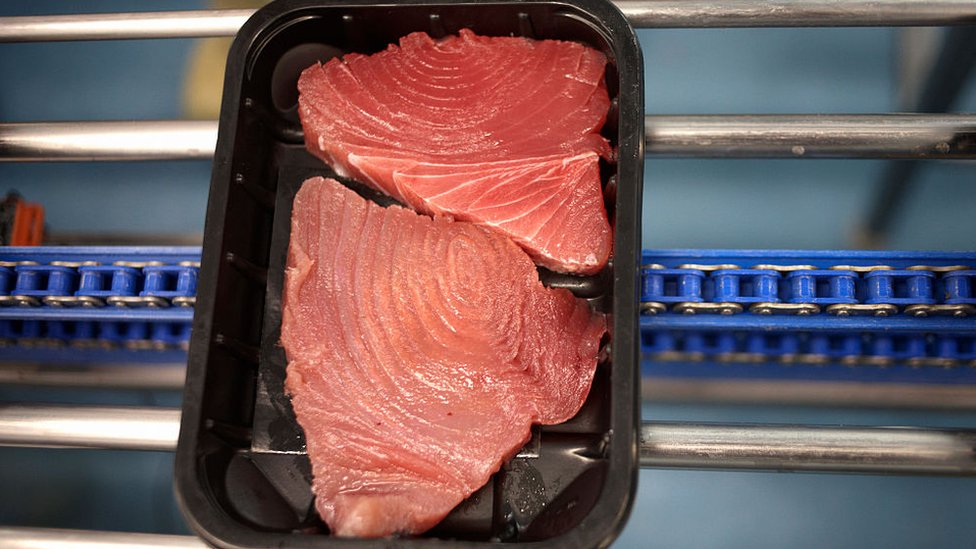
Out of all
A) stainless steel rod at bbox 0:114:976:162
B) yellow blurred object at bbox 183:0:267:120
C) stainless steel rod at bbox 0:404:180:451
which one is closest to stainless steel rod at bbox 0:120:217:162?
stainless steel rod at bbox 0:114:976:162

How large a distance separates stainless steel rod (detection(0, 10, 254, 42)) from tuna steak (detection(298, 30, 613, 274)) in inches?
10.8

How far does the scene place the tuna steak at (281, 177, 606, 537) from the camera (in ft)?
4.45

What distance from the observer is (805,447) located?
150 centimetres

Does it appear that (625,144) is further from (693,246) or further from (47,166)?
(47,166)

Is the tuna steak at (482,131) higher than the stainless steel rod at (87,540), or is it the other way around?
the tuna steak at (482,131)

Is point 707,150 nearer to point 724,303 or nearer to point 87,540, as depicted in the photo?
point 724,303

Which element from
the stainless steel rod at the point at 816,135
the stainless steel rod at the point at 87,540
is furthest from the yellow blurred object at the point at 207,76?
the stainless steel rod at the point at 816,135

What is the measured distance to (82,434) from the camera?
5.14ft

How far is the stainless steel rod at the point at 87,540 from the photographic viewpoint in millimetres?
1517

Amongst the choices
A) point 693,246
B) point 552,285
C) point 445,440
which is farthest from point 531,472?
point 693,246

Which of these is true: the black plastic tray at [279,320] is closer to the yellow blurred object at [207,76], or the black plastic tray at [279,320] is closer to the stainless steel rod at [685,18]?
the stainless steel rod at [685,18]

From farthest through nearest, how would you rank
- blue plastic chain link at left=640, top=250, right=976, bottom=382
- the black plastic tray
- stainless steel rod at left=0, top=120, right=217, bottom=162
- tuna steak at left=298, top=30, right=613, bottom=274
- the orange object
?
the orange object → stainless steel rod at left=0, top=120, right=217, bottom=162 → blue plastic chain link at left=640, top=250, right=976, bottom=382 → tuna steak at left=298, top=30, right=613, bottom=274 → the black plastic tray

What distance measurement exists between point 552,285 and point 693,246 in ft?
2.70

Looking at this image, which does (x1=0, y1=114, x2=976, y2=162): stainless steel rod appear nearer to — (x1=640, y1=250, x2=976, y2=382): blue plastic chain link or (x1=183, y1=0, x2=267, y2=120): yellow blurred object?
(x1=640, y1=250, x2=976, y2=382): blue plastic chain link
